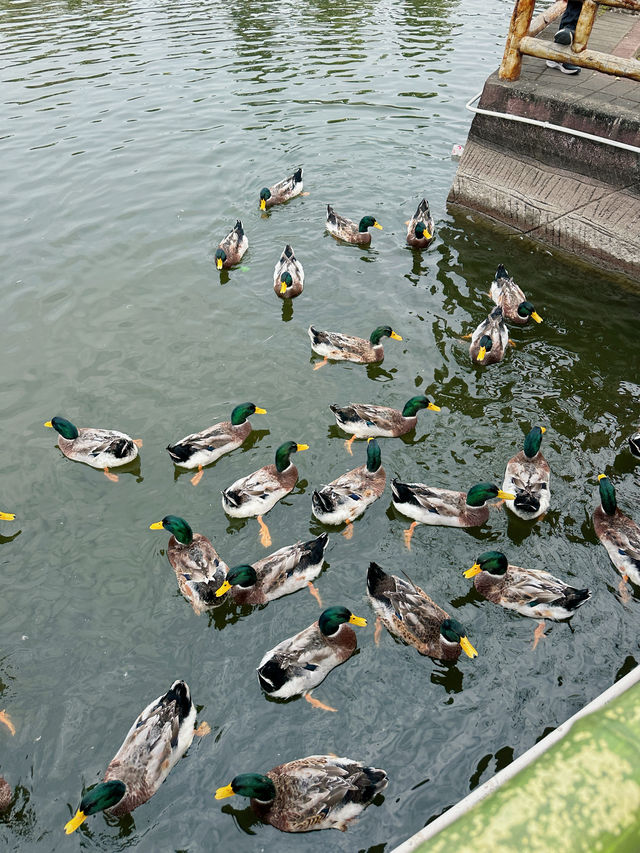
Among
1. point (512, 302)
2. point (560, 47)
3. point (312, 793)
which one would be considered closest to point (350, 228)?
point (512, 302)

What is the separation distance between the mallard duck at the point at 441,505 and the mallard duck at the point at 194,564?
2.27m

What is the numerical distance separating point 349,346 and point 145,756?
657 cm

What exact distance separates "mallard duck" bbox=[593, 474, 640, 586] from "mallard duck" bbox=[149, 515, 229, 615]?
439 cm

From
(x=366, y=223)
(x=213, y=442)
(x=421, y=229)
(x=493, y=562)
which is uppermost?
(x=421, y=229)

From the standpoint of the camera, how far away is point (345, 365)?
34.4ft

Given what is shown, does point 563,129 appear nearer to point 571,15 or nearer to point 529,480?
point 571,15

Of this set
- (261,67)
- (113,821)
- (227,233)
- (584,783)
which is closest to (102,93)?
(261,67)

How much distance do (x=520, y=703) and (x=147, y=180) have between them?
46.7 ft

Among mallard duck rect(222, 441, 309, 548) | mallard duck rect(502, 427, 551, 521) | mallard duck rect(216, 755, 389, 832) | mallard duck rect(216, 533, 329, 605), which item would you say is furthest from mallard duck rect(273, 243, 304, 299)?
mallard duck rect(216, 755, 389, 832)

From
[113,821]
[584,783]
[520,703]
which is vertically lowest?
[113,821]

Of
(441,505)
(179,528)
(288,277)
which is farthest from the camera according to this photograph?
(288,277)

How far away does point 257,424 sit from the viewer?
378 inches

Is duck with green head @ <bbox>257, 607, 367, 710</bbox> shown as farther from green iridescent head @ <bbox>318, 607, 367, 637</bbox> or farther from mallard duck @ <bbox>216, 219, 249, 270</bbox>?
mallard duck @ <bbox>216, 219, 249, 270</bbox>

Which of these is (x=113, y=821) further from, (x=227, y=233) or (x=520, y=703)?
(x=227, y=233)
